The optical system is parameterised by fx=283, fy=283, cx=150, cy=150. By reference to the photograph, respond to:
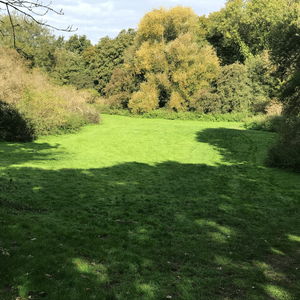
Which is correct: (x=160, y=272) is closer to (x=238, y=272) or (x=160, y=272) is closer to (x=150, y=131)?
(x=238, y=272)

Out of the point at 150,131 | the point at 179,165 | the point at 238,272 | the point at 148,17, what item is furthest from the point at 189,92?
the point at 238,272

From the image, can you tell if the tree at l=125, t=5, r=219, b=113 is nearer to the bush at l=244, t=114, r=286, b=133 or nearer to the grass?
the bush at l=244, t=114, r=286, b=133

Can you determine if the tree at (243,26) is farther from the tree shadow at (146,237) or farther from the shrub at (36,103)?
the tree shadow at (146,237)

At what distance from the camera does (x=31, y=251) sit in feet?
13.6

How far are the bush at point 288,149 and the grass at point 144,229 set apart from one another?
667 mm

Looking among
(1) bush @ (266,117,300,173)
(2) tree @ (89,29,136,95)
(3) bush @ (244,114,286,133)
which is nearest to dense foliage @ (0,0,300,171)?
(3) bush @ (244,114,286,133)

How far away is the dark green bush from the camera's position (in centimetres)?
1595

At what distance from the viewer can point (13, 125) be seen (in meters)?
16.2

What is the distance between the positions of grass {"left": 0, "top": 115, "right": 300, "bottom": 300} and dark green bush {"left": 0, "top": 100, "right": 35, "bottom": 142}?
306 cm

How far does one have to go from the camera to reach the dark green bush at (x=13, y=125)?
15945mm

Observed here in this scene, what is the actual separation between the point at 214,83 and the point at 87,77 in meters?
24.0

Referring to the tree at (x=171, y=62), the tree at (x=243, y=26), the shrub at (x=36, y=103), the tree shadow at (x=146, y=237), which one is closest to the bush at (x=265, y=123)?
the tree at (x=171, y=62)

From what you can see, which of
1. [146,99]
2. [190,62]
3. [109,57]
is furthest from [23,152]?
[109,57]

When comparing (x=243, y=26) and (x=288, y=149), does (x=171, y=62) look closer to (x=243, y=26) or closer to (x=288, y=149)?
(x=243, y=26)
